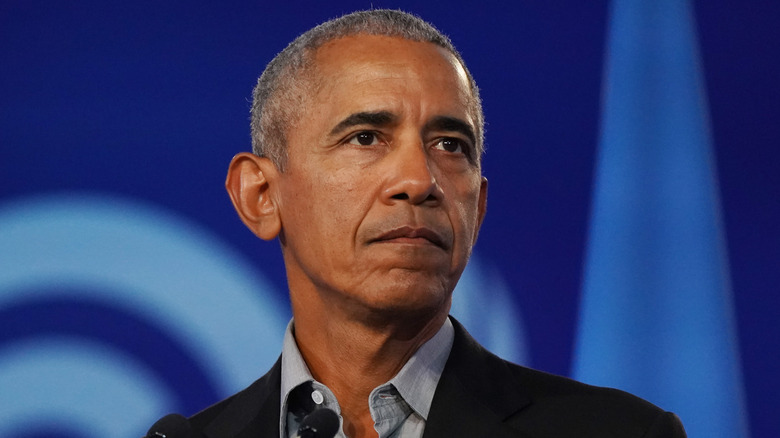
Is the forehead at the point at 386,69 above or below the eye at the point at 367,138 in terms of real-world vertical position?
above

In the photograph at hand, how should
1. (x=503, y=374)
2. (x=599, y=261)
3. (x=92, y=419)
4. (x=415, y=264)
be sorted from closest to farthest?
1. (x=415, y=264)
2. (x=503, y=374)
3. (x=92, y=419)
4. (x=599, y=261)

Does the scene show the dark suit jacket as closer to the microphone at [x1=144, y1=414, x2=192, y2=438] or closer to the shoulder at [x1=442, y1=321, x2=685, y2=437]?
the shoulder at [x1=442, y1=321, x2=685, y2=437]

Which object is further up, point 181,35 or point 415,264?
point 181,35

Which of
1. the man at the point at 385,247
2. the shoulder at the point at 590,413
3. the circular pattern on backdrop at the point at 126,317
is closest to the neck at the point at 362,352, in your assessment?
the man at the point at 385,247

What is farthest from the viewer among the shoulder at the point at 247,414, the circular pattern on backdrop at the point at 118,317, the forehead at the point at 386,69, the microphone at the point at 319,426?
the circular pattern on backdrop at the point at 118,317

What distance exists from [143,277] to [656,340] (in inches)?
55.3

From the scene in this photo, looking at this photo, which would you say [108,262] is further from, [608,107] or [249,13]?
[608,107]

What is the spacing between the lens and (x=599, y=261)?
263 centimetres

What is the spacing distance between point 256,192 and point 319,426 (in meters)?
0.66

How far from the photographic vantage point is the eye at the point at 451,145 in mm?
1668

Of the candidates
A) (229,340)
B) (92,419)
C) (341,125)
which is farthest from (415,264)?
(92,419)

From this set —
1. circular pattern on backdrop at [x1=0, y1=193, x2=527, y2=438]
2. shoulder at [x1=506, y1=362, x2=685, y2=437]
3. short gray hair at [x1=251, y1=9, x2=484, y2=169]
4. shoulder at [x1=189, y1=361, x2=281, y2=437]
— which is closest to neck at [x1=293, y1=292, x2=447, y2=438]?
shoulder at [x1=189, y1=361, x2=281, y2=437]

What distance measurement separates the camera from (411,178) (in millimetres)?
1550

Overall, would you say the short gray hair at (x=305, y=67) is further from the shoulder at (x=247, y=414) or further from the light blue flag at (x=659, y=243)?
the light blue flag at (x=659, y=243)
